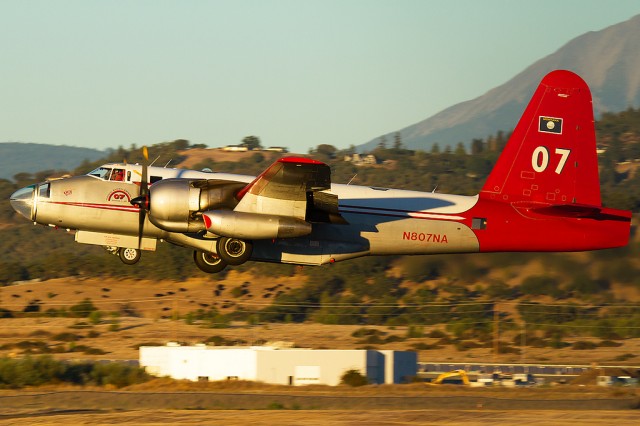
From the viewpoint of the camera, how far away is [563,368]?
36875 mm

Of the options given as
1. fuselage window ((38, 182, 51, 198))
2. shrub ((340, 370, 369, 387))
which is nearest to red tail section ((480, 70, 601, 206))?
shrub ((340, 370, 369, 387))

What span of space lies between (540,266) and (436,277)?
462cm

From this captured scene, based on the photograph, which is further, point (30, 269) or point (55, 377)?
point (30, 269)

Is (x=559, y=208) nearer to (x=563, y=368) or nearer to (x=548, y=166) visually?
(x=548, y=166)

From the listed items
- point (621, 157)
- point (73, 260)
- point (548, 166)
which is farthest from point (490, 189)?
point (621, 157)

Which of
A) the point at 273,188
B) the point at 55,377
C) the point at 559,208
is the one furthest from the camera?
the point at 55,377

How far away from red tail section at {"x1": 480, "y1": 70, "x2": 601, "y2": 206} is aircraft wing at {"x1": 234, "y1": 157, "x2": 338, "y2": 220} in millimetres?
5581

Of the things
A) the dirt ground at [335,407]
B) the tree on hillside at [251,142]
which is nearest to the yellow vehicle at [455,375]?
the dirt ground at [335,407]

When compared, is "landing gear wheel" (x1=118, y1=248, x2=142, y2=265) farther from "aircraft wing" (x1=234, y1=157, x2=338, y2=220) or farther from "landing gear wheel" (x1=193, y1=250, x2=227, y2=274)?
"aircraft wing" (x1=234, y1=157, x2=338, y2=220)

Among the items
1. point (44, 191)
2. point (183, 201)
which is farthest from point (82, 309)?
point (183, 201)

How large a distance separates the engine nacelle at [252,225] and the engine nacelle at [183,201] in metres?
0.46

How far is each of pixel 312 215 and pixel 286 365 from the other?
8.95 metres

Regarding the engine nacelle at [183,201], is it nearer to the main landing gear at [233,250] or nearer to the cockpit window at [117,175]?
the main landing gear at [233,250]

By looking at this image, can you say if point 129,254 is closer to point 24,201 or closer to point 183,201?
point 183,201
